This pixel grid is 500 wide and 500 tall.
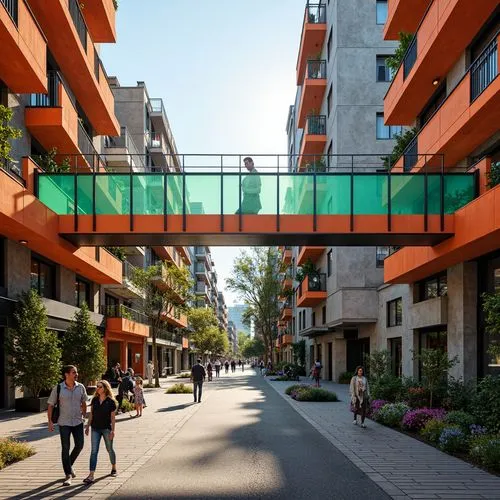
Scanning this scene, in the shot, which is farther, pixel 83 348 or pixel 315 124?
pixel 315 124

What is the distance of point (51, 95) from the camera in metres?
21.8

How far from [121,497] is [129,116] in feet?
136

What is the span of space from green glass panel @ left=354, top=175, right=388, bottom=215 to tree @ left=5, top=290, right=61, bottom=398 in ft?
35.2

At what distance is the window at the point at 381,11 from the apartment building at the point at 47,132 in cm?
1705

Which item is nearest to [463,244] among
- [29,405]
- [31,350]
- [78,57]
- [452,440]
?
[452,440]

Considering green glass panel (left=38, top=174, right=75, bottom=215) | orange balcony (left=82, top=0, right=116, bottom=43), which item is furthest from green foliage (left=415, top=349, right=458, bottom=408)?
orange balcony (left=82, top=0, right=116, bottom=43)

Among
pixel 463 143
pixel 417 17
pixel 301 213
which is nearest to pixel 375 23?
pixel 417 17

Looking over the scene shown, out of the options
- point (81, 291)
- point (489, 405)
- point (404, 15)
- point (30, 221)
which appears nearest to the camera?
point (489, 405)

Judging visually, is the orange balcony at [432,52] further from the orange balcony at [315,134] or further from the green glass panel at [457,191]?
the orange balcony at [315,134]

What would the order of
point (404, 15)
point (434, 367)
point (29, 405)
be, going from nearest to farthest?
point (434, 367)
point (29, 405)
point (404, 15)

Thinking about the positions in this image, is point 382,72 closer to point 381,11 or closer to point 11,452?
point 381,11

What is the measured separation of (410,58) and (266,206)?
8.58m

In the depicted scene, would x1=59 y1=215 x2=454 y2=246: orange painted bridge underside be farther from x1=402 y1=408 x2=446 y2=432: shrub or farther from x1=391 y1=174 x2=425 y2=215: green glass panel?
x1=402 y1=408 x2=446 y2=432: shrub

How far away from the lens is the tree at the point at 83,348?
23.0 meters
